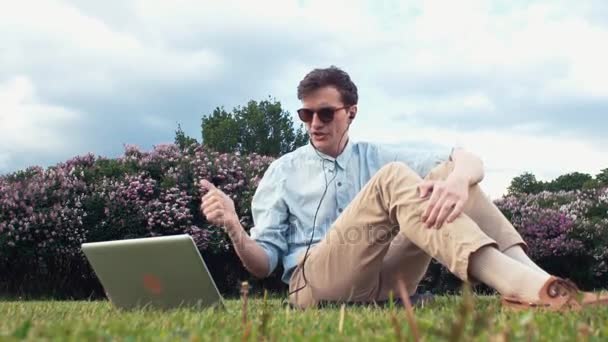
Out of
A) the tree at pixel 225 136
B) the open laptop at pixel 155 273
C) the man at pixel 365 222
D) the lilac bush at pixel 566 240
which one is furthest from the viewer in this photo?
the tree at pixel 225 136

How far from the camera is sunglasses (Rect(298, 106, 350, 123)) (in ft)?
13.7

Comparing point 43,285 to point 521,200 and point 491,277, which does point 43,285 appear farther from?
point 491,277

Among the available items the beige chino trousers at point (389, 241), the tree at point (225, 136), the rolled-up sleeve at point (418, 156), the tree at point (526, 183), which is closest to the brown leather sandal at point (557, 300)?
the beige chino trousers at point (389, 241)

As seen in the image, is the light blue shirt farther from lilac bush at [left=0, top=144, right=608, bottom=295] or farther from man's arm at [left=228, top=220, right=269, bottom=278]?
lilac bush at [left=0, top=144, right=608, bottom=295]

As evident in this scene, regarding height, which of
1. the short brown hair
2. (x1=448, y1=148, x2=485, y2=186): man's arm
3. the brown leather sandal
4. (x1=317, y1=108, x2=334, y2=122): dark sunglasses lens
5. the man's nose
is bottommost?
the brown leather sandal

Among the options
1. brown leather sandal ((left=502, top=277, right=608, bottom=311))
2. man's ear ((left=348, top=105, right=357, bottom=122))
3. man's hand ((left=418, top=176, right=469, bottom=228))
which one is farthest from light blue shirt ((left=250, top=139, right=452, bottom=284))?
brown leather sandal ((left=502, top=277, right=608, bottom=311))

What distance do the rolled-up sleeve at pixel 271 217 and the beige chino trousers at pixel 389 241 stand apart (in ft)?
0.71

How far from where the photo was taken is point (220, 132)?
25.0 m

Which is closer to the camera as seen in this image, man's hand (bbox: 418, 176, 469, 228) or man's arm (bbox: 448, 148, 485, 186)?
man's hand (bbox: 418, 176, 469, 228)

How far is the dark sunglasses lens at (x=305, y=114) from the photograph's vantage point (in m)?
4.20

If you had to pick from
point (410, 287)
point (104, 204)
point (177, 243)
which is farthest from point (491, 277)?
point (104, 204)

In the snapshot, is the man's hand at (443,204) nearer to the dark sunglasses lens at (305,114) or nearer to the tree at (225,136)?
the dark sunglasses lens at (305,114)

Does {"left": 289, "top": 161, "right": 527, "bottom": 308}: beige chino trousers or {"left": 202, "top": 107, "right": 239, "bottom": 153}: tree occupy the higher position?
{"left": 202, "top": 107, "right": 239, "bottom": 153}: tree

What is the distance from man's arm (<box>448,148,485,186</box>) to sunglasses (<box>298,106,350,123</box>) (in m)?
0.86
